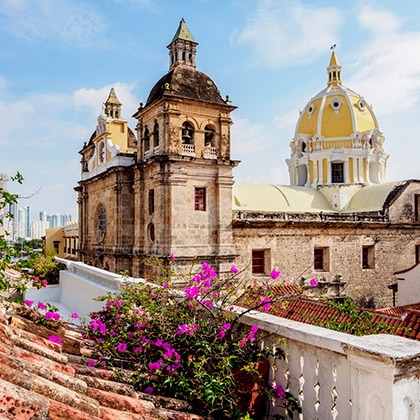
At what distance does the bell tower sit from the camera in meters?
15.8

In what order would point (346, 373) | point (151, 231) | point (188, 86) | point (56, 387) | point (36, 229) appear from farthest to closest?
point (36, 229)
point (151, 231)
point (188, 86)
point (346, 373)
point (56, 387)

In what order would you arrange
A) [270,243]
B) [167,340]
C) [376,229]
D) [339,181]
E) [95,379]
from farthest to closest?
[339,181]
[376,229]
[270,243]
[167,340]
[95,379]

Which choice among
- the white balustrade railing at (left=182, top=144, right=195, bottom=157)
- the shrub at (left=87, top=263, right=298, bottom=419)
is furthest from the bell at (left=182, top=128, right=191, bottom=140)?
the shrub at (left=87, top=263, right=298, bottom=419)

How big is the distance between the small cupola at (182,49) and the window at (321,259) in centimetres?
1006

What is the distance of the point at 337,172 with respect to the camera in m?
28.6

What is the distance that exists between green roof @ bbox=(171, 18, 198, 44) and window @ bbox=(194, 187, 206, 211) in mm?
6959

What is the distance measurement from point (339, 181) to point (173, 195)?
53.6 ft

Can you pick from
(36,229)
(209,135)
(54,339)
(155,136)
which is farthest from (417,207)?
(36,229)

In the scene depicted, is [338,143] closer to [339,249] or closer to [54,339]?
[339,249]

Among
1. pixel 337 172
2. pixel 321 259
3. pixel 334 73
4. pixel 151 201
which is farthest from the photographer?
pixel 334 73

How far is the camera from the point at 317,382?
2.85 meters

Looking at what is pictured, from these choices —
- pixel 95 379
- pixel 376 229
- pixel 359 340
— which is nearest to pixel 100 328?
pixel 95 379

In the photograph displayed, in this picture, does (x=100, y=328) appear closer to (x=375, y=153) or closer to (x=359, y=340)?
(x=359, y=340)

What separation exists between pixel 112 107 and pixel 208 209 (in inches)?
411
